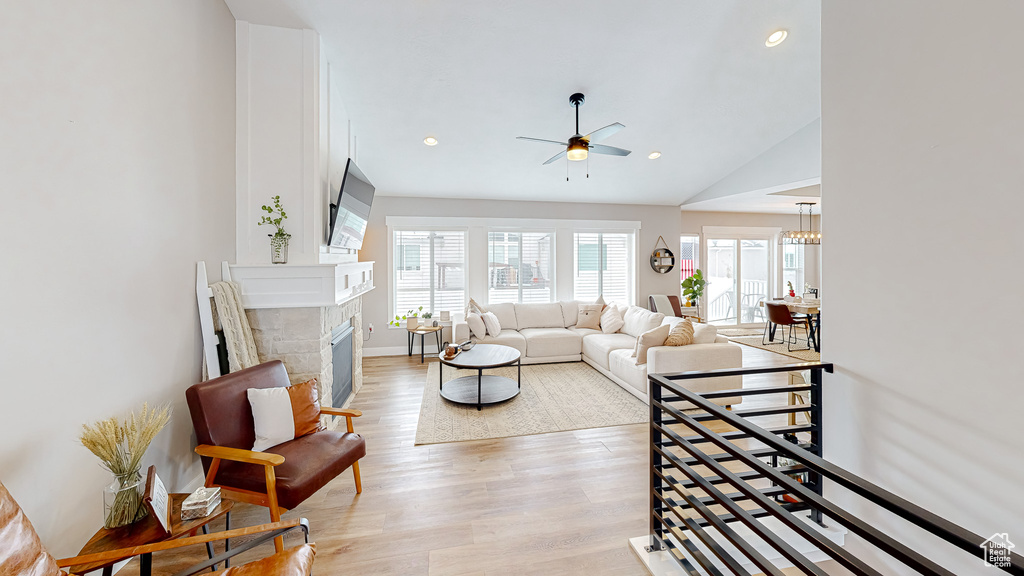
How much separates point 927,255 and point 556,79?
2.99m

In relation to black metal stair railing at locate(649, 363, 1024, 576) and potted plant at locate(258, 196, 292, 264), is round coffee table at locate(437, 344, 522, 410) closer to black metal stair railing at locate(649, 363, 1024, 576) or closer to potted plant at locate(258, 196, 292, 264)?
potted plant at locate(258, 196, 292, 264)

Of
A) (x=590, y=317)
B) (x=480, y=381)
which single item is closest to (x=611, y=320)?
(x=590, y=317)

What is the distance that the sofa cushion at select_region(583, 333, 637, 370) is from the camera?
478 centimetres

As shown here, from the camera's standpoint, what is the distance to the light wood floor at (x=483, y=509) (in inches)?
72.2

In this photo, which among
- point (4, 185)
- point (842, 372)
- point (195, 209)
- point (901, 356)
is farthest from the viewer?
point (195, 209)

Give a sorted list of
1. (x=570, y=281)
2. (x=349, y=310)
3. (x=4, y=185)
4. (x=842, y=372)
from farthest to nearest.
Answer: (x=570, y=281) → (x=349, y=310) → (x=842, y=372) → (x=4, y=185)

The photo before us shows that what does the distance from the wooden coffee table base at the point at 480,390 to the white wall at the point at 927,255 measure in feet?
8.85

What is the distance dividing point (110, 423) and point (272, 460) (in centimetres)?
60

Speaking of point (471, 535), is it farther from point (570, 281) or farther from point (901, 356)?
point (570, 281)

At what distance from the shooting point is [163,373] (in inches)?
84.4

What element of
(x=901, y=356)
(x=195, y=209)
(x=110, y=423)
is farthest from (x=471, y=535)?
(x=195, y=209)

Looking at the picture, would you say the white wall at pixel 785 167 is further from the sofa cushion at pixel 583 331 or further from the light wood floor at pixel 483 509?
the light wood floor at pixel 483 509

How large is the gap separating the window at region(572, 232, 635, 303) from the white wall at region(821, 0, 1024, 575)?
5.04 m

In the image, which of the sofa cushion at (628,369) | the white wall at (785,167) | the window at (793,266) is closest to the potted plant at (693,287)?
the white wall at (785,167)
